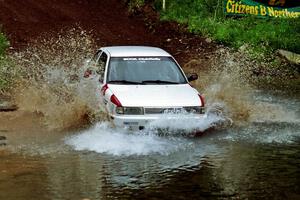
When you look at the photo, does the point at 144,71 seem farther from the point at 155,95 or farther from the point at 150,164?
the point at 150,164

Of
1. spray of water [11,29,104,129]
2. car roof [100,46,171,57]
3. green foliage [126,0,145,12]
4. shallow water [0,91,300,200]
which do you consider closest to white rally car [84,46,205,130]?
car roof [100,46,171,57]

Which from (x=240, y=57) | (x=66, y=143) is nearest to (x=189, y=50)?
(x=240, y=57)

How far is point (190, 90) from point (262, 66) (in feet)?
33.3

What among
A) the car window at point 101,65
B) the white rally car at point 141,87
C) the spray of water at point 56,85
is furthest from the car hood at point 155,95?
the spray of water at point 56,85

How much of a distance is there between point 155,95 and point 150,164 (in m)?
2.02

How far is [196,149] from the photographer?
34.1 ft

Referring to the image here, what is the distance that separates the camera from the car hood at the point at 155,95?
35.7 feet

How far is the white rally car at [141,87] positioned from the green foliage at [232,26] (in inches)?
420

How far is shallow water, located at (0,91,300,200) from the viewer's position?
8109 millimetres

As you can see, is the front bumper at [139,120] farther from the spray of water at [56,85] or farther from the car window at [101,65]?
the car window at [101,65]

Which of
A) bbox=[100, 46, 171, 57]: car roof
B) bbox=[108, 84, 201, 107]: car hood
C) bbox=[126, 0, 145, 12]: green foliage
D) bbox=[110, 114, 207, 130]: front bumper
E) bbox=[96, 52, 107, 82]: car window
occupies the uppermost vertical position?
bbox=[126, 0, 145, 12]: green foliage

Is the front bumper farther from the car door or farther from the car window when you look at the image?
the car window

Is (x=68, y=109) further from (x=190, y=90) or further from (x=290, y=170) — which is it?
(x=290, y=170)

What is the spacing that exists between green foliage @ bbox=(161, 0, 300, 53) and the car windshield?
10696mm
